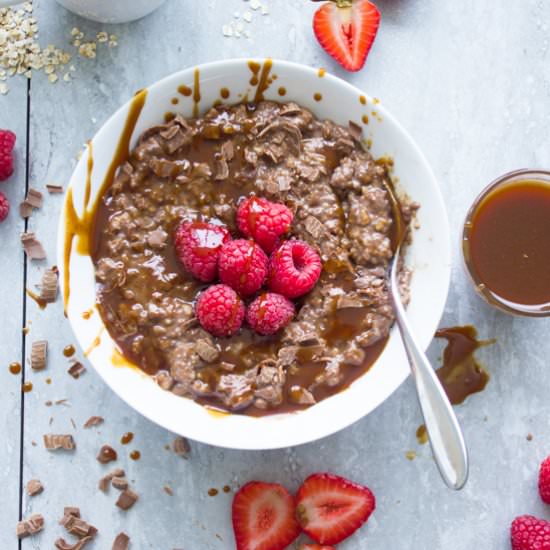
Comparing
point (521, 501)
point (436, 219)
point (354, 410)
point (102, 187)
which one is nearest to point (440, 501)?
point (521, 501)

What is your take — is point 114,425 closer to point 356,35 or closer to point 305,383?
point 305,383

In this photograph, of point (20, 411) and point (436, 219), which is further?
point (20, 411)

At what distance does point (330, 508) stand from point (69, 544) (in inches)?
25.9

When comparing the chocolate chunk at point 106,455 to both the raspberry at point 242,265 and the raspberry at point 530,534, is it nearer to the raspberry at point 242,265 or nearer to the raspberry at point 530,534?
the raspberry at point 242,265

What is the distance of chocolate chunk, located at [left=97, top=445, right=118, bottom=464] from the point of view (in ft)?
7.20

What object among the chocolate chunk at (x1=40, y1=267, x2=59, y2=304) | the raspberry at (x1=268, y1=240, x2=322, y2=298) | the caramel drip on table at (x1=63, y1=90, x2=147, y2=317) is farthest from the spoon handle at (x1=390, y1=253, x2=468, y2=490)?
the chocolate chunk at (x1=40, y1=267, x2=59, y2=304)

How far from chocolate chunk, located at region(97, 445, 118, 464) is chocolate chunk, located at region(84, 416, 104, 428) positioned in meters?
0.06

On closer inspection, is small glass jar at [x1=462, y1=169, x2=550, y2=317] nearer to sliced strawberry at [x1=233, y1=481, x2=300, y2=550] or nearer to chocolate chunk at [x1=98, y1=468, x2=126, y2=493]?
sliced strawberry at [x1=233, y1=481, x2=300, y2=550]

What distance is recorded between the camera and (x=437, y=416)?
1.94 m

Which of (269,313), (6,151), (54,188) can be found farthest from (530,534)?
(6,151)

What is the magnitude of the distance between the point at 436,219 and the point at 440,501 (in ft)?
2.44

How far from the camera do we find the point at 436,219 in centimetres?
201

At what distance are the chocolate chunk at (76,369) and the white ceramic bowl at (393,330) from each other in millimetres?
206

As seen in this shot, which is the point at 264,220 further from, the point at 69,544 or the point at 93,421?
the point at 69,544
